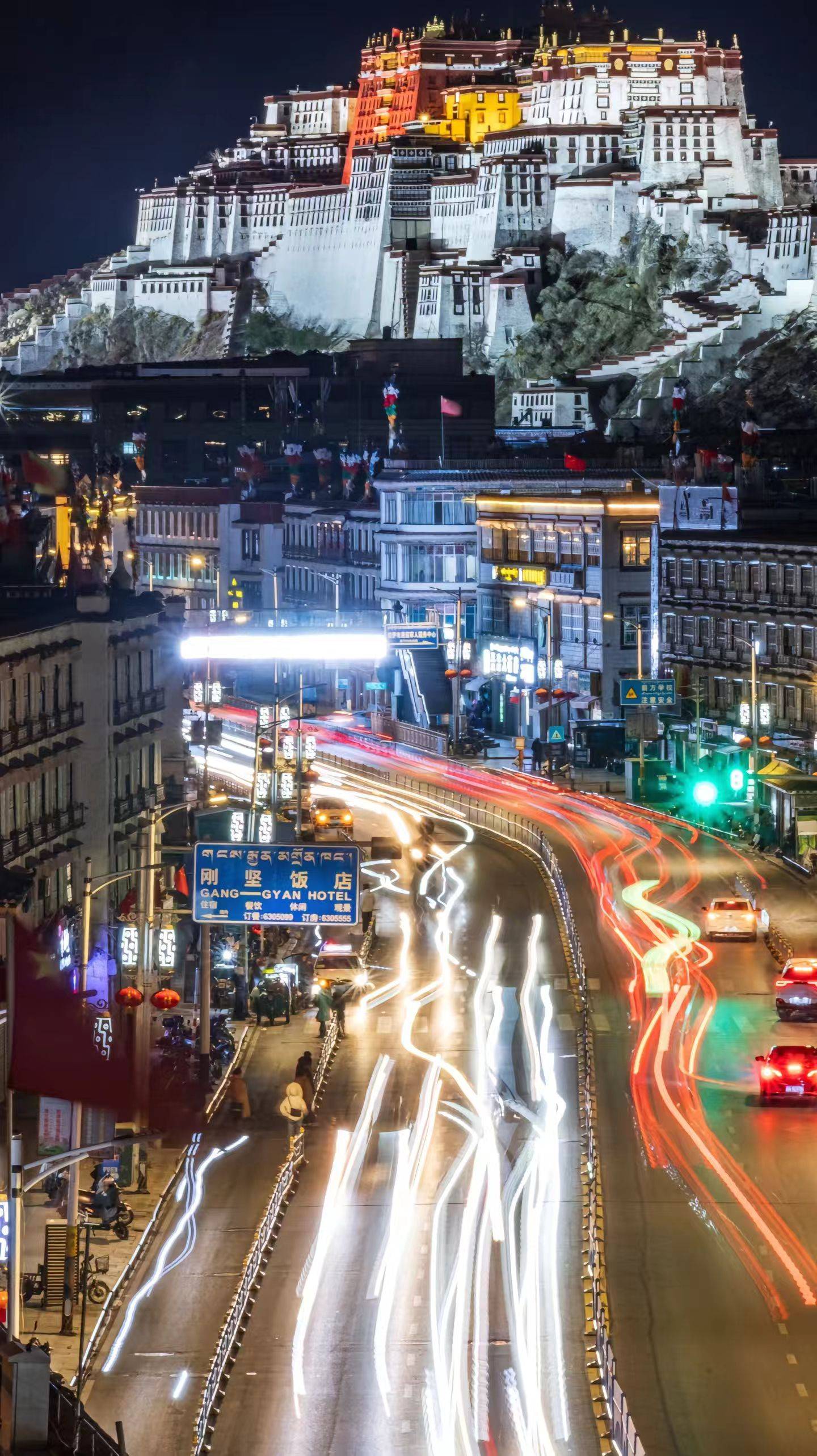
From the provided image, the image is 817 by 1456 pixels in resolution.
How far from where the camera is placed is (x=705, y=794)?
8475cm

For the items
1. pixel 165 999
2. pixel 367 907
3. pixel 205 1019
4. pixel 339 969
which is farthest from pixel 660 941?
pixel 165 999

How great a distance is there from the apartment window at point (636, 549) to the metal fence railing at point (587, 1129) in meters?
18.3

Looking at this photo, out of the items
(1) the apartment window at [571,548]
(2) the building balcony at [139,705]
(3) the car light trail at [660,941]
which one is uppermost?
(1) the apartment window at [571,548]

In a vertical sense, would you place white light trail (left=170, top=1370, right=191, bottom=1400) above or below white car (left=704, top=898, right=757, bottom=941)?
below

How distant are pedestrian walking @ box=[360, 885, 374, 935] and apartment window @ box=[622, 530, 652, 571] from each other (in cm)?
3586

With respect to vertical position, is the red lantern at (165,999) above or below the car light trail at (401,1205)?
above

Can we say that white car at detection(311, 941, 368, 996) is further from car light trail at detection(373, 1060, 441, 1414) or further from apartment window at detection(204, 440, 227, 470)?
apartment window at detection(204, 440, 227, 470)

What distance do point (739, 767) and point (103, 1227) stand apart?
1868 inches

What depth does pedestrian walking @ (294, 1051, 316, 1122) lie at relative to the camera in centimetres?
4806

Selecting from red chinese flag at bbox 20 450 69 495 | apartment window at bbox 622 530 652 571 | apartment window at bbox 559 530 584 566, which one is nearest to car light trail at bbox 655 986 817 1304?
red chinese flag at bbox 20 450 69 495

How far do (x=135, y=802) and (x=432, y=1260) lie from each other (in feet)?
101

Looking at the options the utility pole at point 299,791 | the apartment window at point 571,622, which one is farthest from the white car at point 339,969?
the apartment window at point 571,622

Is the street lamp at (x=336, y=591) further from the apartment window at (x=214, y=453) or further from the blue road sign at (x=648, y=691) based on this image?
the apartment window at (x=214, y=453)

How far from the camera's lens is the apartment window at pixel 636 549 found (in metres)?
107
